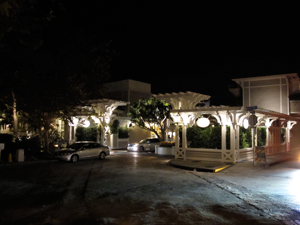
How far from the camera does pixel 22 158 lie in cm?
1856

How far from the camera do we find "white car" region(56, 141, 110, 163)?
1797 cm

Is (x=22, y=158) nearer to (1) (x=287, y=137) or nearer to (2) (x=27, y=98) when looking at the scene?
(2) (x=27, y=98)

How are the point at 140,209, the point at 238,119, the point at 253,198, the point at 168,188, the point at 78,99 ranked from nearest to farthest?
the point at 140,209, the point at 253,198, the point at 168,188, the point at 238,119, the point at 78,99

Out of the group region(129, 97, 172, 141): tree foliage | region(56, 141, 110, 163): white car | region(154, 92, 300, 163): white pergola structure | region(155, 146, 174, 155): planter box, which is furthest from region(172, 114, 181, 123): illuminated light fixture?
region(129, 97, 172, 141): tree foliage

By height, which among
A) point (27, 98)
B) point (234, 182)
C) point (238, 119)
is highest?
point (27, 98)

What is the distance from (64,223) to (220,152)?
13327 millimetres

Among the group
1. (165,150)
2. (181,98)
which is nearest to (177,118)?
(181,98)

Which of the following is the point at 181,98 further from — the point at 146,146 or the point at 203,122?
the point at 203,122

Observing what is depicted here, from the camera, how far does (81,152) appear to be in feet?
61.0

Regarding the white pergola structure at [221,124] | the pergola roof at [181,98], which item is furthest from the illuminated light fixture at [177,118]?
the pergola roof at [181,98]

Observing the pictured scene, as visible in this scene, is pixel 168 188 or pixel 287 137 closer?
pixel 168 188

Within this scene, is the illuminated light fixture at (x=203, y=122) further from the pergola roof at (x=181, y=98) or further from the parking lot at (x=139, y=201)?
the parking lot at (x=139, y=201)

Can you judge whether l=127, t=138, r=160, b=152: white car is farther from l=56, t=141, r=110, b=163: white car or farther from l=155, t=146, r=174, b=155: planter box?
l=56, t=141, r=110, b=163: white car

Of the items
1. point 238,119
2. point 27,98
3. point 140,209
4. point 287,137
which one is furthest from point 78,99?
point 287,137
